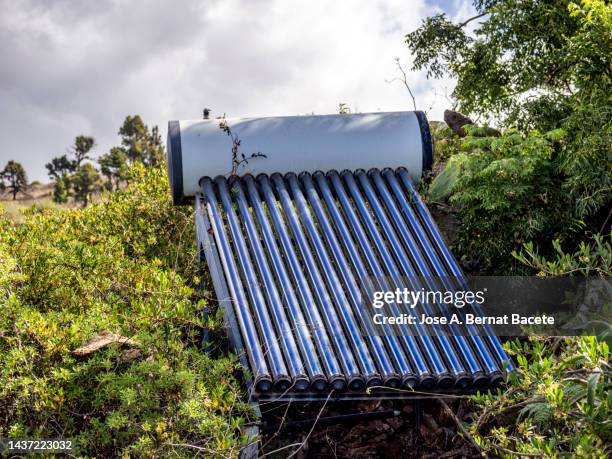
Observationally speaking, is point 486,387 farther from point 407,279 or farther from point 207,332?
point 207,332

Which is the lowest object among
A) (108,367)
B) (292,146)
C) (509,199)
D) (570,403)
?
(570,403)

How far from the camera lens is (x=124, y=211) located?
11.2m

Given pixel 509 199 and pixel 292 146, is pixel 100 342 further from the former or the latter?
pixel 509 199

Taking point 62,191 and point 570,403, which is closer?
point 570,403

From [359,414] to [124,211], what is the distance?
5.30 metres

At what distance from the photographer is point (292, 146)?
9.41 meters

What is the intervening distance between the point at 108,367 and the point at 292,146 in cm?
414

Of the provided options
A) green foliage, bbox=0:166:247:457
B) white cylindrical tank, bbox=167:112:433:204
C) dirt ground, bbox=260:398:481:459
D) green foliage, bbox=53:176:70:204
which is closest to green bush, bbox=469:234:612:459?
dirt ground, bbox=260:398:481:459

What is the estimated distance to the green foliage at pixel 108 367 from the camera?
18.8 feet

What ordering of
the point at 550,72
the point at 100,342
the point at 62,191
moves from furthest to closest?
the point at 62,191 < the point at 550,72 < the point at 100,342

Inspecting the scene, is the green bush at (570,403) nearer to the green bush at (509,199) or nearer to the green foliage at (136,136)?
the green bush at (509,199)

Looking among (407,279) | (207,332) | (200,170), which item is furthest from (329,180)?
(207,332)

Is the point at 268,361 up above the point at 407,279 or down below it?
below

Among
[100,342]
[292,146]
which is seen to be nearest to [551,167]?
[292,146]
